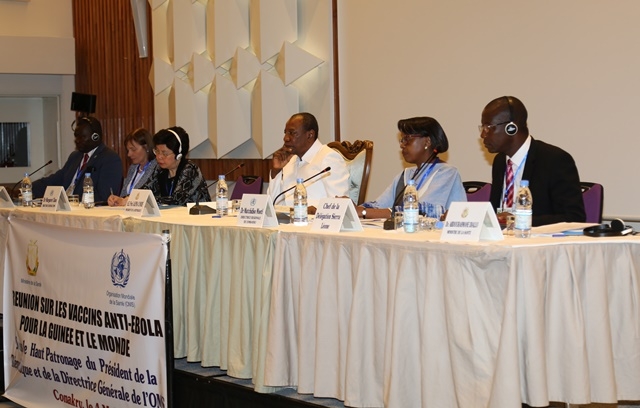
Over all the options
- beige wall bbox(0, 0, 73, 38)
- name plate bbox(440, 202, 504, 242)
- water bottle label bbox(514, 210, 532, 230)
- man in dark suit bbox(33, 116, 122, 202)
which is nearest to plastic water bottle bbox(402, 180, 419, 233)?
name plate bbox(440, 202, 504, 242)

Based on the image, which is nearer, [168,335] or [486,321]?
[486,321]

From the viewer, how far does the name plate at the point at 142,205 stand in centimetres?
418

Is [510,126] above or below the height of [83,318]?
above

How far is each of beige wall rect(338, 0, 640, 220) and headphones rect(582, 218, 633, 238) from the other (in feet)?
6.70

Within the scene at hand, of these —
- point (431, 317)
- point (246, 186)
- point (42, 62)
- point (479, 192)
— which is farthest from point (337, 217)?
point (42, 62)

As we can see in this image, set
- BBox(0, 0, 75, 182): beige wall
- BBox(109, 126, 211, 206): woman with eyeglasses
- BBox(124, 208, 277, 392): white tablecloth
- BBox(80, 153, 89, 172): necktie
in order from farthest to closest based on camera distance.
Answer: BBox(0, 0, 75, 182): beige wall, BBox(80, 153, 89, 172): necktie, BBox(109, 126, 211, 206): woman with eyeglasses, BBox(124, 208, 277, 392): white tablecloth

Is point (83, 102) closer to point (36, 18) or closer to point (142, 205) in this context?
point (36, 18)

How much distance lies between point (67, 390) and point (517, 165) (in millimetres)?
2080

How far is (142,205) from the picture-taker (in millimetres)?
4227

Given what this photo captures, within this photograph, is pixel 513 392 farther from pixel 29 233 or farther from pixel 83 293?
pixel 29 233

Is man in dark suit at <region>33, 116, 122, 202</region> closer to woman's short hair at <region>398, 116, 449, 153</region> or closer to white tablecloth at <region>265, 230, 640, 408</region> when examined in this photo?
woman's short hair at <region>398, 116, 449, 153</region>

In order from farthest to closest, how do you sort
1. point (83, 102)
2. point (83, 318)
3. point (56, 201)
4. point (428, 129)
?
point (83, 102) → point (56, 201) → point (428, 129) → point (83, 318)

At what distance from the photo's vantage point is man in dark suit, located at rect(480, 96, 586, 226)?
349cm

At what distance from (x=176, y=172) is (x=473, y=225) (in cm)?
280
